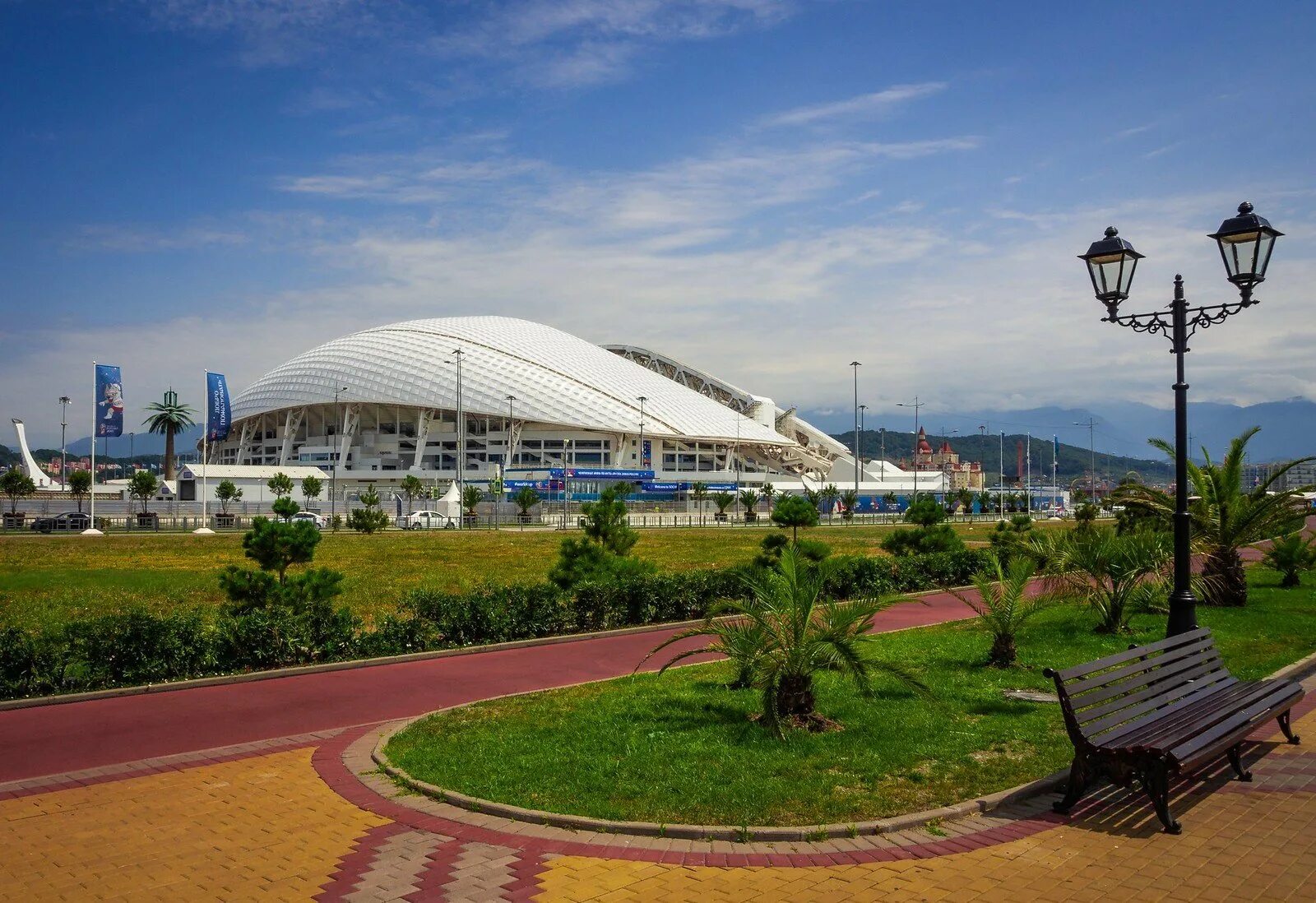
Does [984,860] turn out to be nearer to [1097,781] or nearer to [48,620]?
[1097,781]

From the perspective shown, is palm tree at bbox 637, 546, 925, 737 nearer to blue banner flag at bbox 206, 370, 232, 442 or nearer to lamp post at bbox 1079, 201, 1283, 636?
lamp post at bbox 1079, 201, 1283, 636

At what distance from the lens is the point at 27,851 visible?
5.32 m

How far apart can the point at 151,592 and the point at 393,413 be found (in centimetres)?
7012

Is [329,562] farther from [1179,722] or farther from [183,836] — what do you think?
[1179,722]

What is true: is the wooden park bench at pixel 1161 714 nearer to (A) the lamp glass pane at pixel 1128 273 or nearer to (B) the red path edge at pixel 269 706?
(A) the lamp glass pane at pixel 1128 273

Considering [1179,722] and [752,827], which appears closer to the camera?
[752,827]

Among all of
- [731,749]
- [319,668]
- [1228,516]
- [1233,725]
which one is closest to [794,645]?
[731,749]

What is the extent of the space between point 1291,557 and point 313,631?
16.3 meters

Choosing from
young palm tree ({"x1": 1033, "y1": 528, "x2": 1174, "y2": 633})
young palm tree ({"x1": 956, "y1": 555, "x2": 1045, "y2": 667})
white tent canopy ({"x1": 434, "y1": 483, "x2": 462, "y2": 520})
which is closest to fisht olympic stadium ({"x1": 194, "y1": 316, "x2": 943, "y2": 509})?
white tent canopy ({"x1": 434, "y1": 483, "x2": 462, "y2": 520})

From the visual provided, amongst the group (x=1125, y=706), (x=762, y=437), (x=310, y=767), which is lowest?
(x=310, y=767)

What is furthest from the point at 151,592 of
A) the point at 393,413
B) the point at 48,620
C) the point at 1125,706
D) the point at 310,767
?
the point at 393,413

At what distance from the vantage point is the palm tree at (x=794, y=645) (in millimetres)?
7289

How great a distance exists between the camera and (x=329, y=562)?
84.3 feet

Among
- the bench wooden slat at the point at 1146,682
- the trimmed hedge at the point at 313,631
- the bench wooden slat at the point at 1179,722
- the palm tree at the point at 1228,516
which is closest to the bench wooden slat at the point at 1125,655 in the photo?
the bench wooden slat at the point at 1146,682
